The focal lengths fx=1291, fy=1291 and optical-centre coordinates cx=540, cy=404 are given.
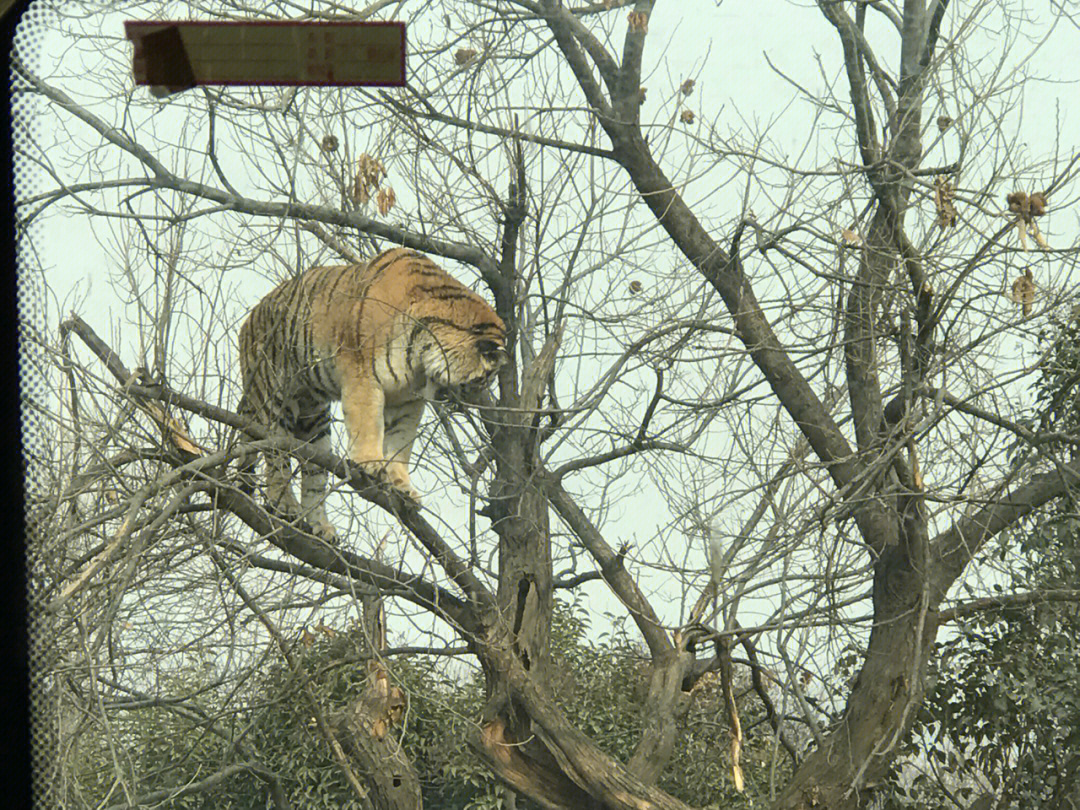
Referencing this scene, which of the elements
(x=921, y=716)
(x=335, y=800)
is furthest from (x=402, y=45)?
(x=335, y=800)

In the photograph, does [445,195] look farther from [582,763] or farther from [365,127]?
[582,763]

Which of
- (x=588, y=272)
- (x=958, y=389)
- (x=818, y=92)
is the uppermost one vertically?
(x=818, y=92)

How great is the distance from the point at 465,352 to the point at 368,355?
0.35 m

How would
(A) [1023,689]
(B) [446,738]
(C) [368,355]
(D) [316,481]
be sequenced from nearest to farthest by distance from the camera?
(C) [368,355]
(D) [316,481]
(A) [1023,689]
(B) [446,738]

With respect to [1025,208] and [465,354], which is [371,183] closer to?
[465,354]

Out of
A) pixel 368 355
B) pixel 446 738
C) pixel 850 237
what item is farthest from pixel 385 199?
pixel 446 738

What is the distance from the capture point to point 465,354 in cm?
457

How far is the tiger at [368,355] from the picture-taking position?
4.35 meters

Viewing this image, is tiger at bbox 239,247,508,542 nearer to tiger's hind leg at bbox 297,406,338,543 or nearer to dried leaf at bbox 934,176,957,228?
tiger's hind leg at bbox 297,406,338,543

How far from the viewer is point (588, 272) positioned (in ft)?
15.7

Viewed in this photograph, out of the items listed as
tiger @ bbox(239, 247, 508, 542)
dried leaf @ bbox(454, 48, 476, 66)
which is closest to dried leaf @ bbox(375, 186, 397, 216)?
tiger @ bbox(239, 247, 508, 542)

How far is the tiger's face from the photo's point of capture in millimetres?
4547

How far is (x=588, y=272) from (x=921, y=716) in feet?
8.28

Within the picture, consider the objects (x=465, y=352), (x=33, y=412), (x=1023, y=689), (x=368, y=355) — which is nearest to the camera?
(x=33, y=412)
